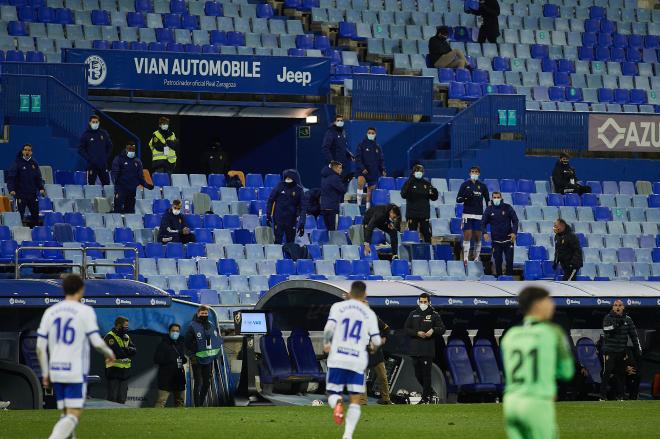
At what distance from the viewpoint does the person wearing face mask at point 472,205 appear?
1137 inches

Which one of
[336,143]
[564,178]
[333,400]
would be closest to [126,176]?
[336,143]

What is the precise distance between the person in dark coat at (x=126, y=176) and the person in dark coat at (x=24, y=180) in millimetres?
1550

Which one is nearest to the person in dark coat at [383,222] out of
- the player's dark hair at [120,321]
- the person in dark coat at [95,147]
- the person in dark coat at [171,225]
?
the person in dark coat at [171,225]

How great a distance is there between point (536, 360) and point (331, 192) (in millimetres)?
18591

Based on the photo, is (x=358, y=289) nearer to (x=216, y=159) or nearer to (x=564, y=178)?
(x=216, y=159)

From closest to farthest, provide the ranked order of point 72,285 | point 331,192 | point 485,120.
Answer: point 72,285
point 331,192
point 485,120

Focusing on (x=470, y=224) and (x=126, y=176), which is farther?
(x=470, y=224)

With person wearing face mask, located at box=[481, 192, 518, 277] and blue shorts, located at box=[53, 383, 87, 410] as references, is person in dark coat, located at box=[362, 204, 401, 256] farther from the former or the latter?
blue shorts, located at box=[53, 383, 87, 410]

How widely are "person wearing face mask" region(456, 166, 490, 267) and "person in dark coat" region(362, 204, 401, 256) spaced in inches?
61.4

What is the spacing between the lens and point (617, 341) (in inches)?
949

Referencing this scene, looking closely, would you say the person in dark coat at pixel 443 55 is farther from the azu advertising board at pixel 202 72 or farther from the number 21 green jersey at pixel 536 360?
the number 21 green jersey at pixel 536 360

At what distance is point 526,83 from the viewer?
36906 mm

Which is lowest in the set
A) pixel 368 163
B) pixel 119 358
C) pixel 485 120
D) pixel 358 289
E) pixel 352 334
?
pixel 119 358

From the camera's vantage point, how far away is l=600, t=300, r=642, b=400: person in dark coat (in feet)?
78.7
